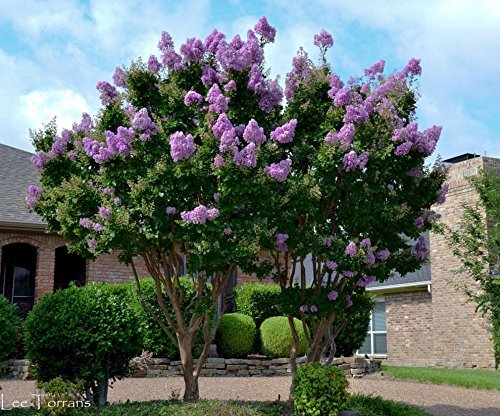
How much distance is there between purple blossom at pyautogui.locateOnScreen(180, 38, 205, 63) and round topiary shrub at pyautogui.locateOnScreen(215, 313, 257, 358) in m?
8.68

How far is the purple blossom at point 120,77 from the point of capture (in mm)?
8518

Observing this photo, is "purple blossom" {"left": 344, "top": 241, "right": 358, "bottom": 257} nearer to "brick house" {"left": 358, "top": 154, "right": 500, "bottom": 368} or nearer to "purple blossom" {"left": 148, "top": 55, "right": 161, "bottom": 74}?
"purple blossom" {"left": 148, "top": 55, "right": 161, "bottom": 74}

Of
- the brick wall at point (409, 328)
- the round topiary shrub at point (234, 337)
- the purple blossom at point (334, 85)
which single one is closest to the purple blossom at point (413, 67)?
the purple blossom at point (334, 85)

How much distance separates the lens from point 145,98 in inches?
336

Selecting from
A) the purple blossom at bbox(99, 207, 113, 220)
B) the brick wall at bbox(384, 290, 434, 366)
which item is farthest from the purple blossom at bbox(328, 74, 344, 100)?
the brick wall at bbox(384, 290, 434, 366)

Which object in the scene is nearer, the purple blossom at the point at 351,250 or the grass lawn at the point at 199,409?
the grass lawn at the point at 199,409

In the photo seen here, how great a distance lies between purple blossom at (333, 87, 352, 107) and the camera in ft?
27.1

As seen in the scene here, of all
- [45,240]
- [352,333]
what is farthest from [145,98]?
[352,333]

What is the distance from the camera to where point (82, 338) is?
8781 mm

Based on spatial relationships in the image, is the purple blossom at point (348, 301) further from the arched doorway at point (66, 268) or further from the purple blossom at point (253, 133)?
the arched doorway at point (66, 268)

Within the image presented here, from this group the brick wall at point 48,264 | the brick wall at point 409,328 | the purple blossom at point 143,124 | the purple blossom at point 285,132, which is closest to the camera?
the purple blossom at point 143,124

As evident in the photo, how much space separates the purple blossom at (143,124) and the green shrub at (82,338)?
278 centimetres

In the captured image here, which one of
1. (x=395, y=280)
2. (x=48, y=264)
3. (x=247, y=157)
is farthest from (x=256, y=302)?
(x=247, y=157)

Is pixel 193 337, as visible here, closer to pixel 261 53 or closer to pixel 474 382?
pixel 261 53
